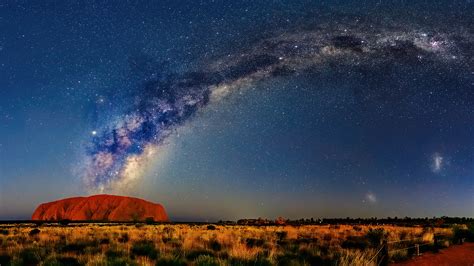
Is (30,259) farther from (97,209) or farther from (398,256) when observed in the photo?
(97,209)

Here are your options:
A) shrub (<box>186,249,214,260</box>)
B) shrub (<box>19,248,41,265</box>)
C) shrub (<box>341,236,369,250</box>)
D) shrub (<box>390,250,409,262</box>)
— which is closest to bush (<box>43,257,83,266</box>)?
shrub (<box>19,248,41,265</box>)

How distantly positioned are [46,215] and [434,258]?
177m

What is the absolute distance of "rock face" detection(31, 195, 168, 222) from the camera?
155 metres

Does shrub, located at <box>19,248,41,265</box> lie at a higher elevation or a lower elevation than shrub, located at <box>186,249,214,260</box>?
lower

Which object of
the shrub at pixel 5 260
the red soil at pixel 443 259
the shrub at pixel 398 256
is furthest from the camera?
the shrub at pixel 398 256

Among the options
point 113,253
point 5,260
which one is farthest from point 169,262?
point 5,260

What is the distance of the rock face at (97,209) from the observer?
155 meters

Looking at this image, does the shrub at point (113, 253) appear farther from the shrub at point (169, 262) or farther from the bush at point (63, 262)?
the shrub at point (169, 262)

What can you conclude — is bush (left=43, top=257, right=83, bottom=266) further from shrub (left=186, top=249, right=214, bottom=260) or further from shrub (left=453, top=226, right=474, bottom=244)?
shrub (left=453, top=226, right=474, bottom=244)

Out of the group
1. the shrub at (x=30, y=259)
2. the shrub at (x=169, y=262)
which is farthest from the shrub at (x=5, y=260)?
the shrub at (x=169, y=262)

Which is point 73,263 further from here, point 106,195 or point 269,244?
point 106,195

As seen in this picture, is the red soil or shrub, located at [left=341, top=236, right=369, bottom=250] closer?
the red soil

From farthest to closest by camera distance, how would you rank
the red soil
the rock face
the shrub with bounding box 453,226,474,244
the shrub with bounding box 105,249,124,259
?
the rock face < the shrub with bounding box 453,226,474,244 < the red soil < the shrub with bounding box 105,249,124,259

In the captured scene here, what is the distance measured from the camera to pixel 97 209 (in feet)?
524
